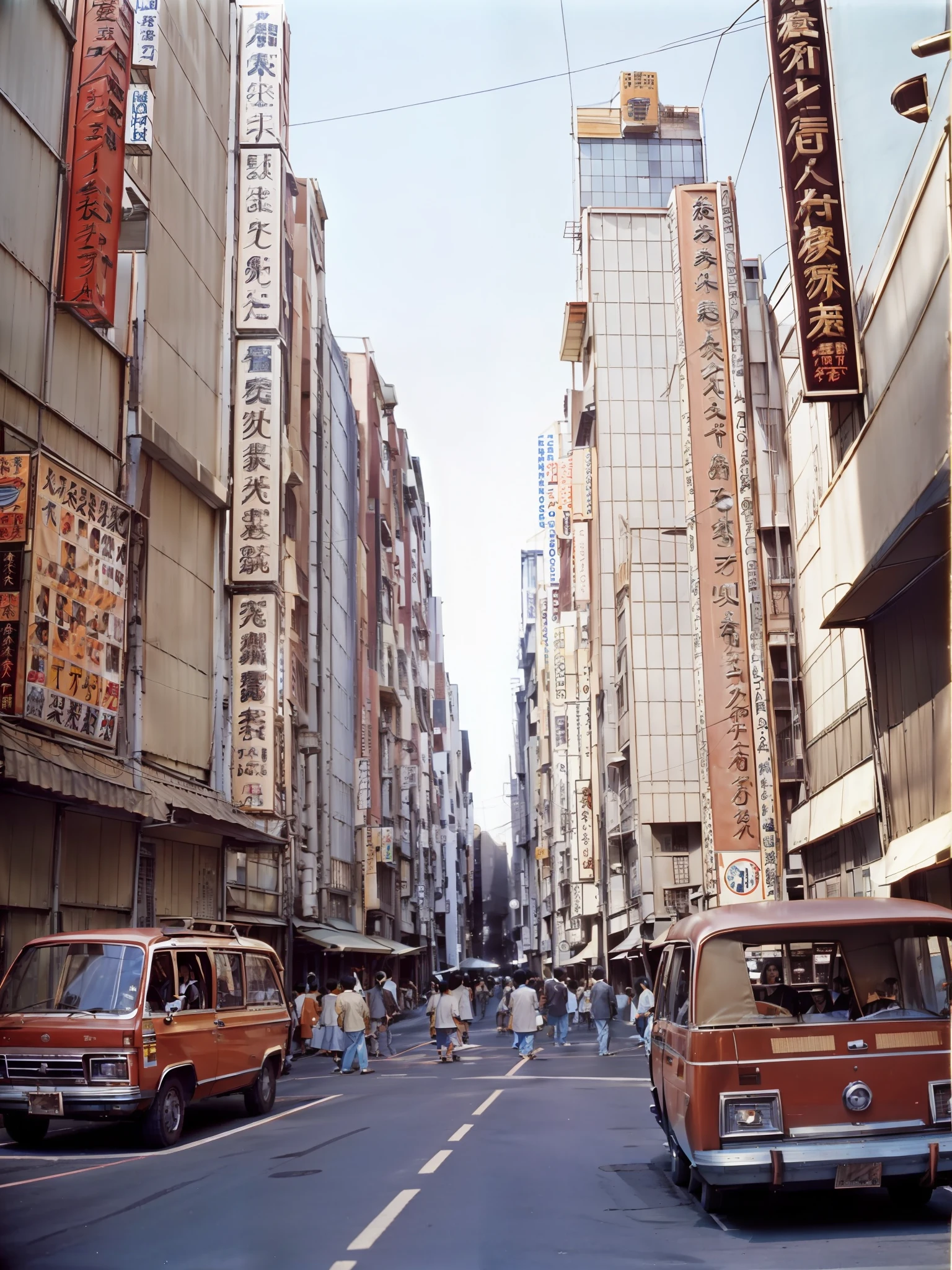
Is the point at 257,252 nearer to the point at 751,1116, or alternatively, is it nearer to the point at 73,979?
the point at 73,979

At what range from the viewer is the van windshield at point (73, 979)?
1398 cm

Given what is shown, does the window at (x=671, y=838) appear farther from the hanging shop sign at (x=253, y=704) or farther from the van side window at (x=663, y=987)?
the van side window at (x=663, y=987)

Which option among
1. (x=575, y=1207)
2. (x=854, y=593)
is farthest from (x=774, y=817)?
(x=575, y=1207)

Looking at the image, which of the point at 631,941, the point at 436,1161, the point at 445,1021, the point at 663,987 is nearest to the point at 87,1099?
the point at 436,1161

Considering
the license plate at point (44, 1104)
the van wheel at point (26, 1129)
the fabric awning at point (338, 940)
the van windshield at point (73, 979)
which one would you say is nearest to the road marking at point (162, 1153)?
the license plate at point (44, 1104)

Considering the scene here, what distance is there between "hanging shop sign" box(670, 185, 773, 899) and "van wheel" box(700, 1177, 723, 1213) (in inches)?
895

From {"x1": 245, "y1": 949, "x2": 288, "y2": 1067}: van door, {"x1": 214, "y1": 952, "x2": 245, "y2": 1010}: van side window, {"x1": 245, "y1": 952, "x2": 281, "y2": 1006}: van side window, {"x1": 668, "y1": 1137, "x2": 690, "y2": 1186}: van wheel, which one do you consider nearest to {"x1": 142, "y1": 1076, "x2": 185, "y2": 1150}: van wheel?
{"x1": 214, "y1": 952, "x2": 245, "y2": 1010}: van side window

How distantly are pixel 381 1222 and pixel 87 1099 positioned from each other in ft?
18.6

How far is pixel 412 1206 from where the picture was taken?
9227 millimetres

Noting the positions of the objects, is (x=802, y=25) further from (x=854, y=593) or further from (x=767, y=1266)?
(x=767, y=1266)

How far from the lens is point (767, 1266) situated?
280 inches

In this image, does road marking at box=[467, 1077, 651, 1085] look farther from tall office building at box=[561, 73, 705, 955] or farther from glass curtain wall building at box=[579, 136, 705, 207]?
glass curtain wall building at box=[579, 136, 705, 207]

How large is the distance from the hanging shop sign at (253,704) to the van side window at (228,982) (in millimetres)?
12390

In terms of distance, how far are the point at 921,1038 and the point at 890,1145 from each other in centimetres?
70
